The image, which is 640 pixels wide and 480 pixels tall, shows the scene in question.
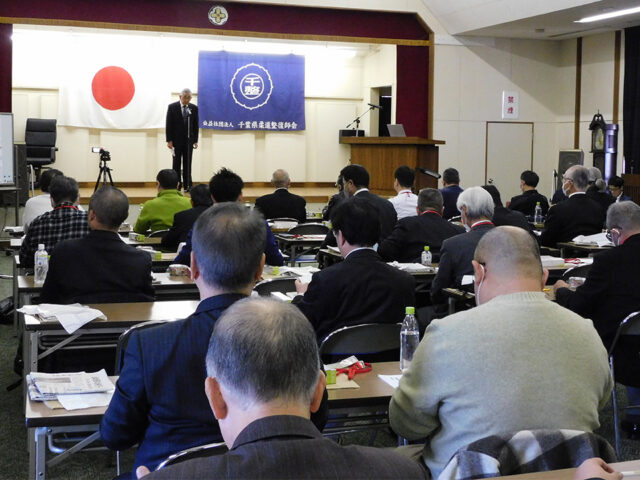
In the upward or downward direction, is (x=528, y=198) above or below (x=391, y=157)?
below

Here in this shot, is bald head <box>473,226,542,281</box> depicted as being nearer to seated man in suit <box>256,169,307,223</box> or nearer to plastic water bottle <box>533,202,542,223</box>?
seated man in suit <box>256,169,307,223</box>

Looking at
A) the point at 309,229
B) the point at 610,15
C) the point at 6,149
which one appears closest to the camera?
the point at 309,229

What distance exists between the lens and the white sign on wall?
48.6 ft

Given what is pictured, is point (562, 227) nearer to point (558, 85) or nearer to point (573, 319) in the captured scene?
point (573, 319)

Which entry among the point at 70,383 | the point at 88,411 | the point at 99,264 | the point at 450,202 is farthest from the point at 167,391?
the point at 450,202

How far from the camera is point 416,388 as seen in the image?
2334mm

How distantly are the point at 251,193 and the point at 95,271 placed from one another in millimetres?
10667

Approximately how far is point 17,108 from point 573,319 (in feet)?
45.0

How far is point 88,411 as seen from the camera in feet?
8.46

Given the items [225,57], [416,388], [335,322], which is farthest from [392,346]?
[225,57]

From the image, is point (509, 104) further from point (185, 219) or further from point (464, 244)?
point (464, 244)

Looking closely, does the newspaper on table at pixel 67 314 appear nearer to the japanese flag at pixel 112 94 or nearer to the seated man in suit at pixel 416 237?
the seated man in suit at pixel 416 237

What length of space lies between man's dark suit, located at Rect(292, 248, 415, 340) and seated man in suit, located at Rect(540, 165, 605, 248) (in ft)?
13.6

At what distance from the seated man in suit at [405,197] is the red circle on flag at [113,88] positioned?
795cm
